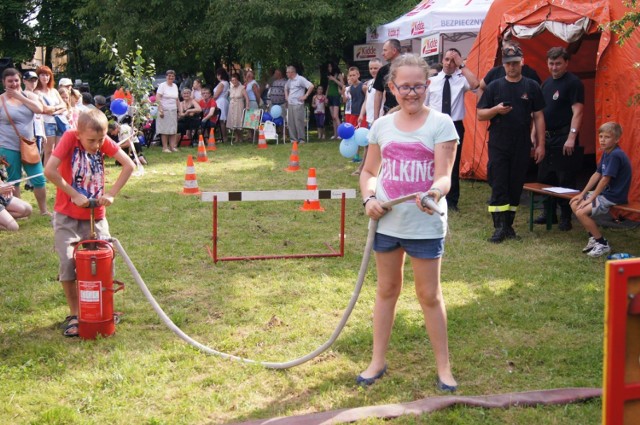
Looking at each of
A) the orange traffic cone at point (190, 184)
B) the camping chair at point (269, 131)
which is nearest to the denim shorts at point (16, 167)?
the orange traffic cone at point (190, 184)

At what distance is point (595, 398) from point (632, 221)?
5.43 m

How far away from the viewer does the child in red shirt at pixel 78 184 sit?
16.8 ft

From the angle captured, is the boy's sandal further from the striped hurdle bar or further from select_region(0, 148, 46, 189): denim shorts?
select_region(0, 148, 46, 189): denim shorts

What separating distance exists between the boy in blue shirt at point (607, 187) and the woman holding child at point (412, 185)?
3908mm

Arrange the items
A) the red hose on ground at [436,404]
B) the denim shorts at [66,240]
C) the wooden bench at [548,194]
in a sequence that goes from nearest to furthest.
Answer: the red hose on ground at [436,404] < the denim shorts at [66,240] < the wooden bench at [548,194]

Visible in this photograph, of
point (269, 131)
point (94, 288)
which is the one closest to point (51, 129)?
point (94, 288)

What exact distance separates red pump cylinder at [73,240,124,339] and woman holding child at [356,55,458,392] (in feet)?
6.64

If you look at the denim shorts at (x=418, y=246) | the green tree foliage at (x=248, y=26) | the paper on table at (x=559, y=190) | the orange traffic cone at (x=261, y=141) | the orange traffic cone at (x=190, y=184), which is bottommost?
the orange traffic cone at (x=190, y=184)

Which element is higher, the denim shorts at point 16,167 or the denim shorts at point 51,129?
the denim shorts at point 51,129

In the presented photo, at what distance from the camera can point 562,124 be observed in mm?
8875

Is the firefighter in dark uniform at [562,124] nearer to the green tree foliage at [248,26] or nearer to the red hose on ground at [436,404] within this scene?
the red hose on ground at [436,404]

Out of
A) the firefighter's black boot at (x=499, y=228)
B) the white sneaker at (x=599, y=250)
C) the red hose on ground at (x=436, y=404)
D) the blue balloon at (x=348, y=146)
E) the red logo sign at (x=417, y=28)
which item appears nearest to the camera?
the red hose on ground at (x=436, y=404)

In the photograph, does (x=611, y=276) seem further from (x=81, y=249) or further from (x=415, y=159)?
(x=81, y=249)

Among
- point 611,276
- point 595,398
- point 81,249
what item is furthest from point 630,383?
point 81,249
